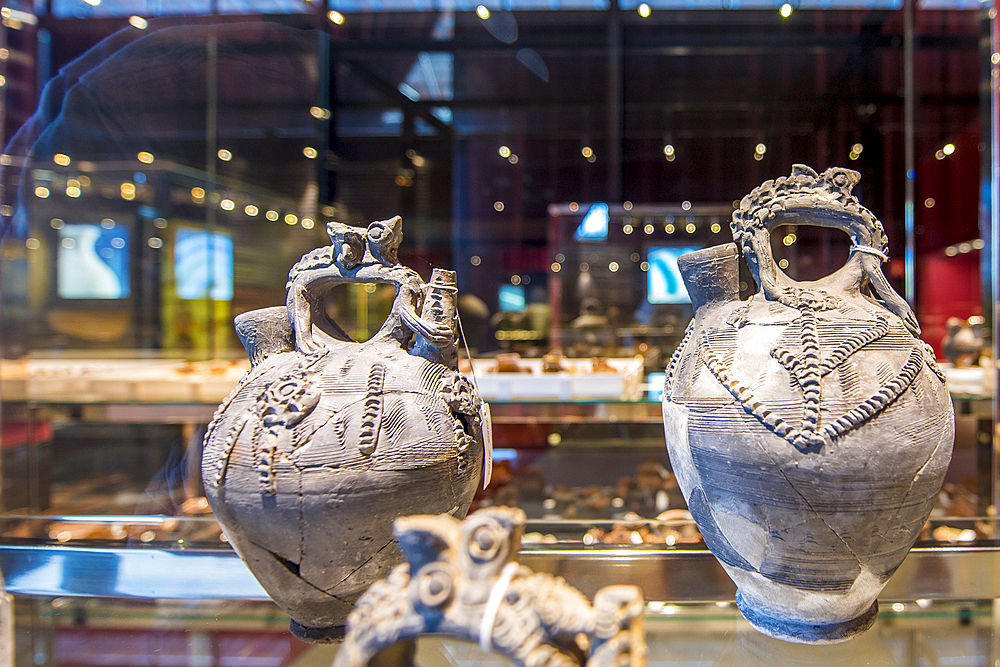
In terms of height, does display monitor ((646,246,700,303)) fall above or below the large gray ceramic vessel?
above

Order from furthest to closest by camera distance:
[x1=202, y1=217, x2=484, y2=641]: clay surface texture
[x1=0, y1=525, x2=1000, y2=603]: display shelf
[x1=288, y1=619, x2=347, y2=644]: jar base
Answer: [x1=0, y1=525, x2=1000, y2=603]: display shelf
[x1=288, y1=619, x2=347, y2=644]: jar base
[x1=202, y1=217, x2=484, y2=641]: clay surface texture

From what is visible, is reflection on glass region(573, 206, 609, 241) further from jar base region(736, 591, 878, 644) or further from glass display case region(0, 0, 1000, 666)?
jar base region(736, 591, 878, 644)

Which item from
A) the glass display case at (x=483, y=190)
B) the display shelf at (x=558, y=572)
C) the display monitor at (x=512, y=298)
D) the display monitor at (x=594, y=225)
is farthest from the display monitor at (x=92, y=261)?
the display monitor at (x=594, y=225)

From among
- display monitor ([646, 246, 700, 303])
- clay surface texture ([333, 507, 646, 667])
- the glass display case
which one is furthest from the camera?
display monitor ([646, 246, 700, 303])

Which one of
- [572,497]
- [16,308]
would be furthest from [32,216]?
[572,497]

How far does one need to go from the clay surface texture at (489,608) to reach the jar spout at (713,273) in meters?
0.70

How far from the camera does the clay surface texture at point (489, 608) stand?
587mm

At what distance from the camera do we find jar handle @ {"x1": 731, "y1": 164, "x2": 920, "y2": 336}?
3.69 ft

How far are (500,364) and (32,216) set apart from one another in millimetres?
2018

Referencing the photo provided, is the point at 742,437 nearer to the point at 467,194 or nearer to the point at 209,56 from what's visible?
the point at 467,194

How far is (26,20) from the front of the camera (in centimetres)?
224

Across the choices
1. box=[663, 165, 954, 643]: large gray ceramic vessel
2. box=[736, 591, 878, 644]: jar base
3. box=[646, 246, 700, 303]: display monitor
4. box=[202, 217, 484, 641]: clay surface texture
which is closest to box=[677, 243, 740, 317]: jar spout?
box=[663, 165, 954, 643]: large gray ceramic vessel

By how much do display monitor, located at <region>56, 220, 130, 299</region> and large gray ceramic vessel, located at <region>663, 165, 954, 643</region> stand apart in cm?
268

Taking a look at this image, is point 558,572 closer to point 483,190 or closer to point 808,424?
point 808,424
